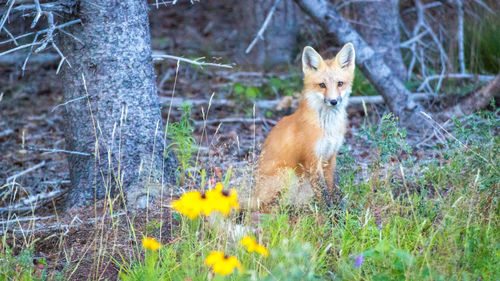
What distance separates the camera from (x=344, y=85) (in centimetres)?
416

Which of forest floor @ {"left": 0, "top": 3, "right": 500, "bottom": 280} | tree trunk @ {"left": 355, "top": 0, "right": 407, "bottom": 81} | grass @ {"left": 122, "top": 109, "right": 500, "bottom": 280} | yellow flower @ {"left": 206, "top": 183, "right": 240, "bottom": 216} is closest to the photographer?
yellow flower @ {"left": 206, "top": 183, "right": 240, "bottom": 216}

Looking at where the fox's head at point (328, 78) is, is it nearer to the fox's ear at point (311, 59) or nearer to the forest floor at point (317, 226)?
the fox's ear at point (311, 59)

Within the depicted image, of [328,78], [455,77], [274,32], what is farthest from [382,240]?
[274,32]

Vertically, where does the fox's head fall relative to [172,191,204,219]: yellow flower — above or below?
above

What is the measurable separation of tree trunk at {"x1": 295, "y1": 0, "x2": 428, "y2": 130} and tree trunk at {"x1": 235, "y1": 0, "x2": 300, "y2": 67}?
8.14 ft

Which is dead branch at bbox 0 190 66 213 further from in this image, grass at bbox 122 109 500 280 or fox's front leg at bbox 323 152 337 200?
fox's front leg at bbox 323 152 337 200

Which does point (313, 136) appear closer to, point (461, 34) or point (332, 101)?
point (332, 101)

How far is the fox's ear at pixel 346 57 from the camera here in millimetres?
4191

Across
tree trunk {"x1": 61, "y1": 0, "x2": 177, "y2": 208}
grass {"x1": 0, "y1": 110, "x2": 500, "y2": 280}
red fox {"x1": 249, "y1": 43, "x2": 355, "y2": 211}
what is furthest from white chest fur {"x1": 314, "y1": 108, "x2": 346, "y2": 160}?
tree trunk {"x1": 61, "y1": 0, "x2": 177, "y2": 208}

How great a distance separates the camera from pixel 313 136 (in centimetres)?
404

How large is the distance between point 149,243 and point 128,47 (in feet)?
6.11

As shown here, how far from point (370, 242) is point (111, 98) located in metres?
2.20

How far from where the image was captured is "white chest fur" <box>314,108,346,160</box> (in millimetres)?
4055

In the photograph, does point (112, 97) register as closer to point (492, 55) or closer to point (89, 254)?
point (89, 254)
